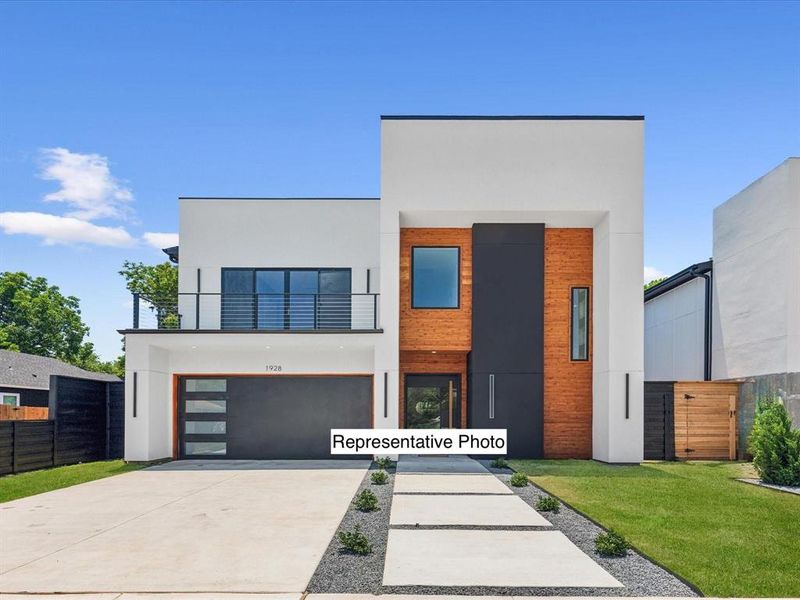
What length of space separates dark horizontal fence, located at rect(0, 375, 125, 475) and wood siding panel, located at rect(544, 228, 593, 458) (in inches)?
446

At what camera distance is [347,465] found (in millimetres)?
14914

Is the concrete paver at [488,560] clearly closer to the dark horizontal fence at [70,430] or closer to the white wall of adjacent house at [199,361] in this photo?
the white wall of adjacent house at [199,361]

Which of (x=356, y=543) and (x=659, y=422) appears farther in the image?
(x=659, y=422)

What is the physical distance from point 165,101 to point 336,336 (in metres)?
7.02

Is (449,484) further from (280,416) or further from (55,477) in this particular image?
(55,477)

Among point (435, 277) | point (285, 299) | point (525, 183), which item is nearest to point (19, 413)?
point (285, 299)

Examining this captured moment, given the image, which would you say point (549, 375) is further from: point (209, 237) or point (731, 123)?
point (209, 237)

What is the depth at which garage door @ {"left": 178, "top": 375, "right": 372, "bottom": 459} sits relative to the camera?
16.3 m

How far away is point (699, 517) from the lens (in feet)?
28.1

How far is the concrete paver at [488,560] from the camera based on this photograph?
5738 mm

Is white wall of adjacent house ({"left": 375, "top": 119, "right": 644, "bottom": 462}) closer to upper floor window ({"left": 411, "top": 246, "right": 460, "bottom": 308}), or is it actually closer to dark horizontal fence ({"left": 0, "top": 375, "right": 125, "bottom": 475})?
upper floor window ({"left": 411, "top": 246, "right": 460, "bottom": 308})

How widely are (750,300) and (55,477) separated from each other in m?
17.0

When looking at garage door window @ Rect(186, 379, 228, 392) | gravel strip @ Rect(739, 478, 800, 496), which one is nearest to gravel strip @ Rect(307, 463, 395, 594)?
gravel strip @ Rect(739, 478, 800, 496)

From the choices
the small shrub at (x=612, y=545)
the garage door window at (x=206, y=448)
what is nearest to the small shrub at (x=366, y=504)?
the small shrub at (x=612, y=545)
